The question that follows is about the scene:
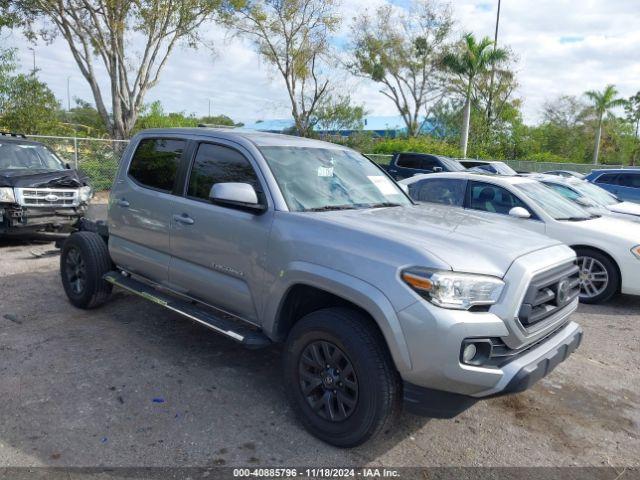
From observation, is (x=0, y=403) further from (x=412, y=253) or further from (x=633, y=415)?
(x=633, y=415)

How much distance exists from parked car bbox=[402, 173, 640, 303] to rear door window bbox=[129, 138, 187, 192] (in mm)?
3136

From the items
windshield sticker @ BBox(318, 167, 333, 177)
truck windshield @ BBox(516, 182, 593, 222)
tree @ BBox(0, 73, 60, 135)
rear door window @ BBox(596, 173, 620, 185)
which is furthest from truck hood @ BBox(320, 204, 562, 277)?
tree @ BBox(0, 73, 60, 135)

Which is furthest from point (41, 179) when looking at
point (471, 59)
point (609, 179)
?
point (471, 59)

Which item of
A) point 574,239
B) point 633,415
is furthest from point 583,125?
point 633,415

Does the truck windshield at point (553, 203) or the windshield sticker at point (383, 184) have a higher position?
the windshield sticker at point (383, 184)

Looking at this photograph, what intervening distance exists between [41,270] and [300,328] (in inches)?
207

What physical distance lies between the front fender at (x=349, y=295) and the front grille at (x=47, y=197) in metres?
6.54

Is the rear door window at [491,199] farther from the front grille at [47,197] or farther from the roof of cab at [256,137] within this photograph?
the front grille at [47,197]

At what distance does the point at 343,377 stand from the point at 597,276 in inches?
189

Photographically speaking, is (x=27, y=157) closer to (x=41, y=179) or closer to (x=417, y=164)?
(x=41, y=179)

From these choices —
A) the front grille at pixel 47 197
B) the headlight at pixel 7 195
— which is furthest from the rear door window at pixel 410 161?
the headlight at pixel 7 195

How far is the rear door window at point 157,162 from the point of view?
14.5ft

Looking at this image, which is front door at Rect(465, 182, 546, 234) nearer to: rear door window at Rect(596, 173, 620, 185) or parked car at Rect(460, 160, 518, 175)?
rear door window at Rect(596, 173, 620, 185)

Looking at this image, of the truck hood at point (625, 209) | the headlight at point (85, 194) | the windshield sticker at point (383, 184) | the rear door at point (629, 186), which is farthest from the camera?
the rear door at point (629, 186)
